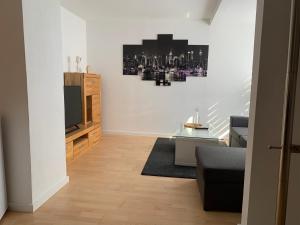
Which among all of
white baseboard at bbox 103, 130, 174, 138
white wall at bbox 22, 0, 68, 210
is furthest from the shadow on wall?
white wall at bbox 22, 0, 68, 210

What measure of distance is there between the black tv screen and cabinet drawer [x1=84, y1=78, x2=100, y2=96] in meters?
0.23

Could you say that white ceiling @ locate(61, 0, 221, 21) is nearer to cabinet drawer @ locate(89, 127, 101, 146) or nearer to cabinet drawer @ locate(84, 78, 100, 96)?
cabinet drawer @ locate(84, 78, 100, 96)

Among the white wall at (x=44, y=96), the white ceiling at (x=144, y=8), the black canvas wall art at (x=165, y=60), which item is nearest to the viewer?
the white wall at (x=44, y=96)

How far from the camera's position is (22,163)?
2191 mm

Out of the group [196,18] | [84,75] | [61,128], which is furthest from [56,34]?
[196,18]

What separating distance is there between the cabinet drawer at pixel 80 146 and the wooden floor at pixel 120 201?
33 cm

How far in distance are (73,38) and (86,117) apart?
1614mm

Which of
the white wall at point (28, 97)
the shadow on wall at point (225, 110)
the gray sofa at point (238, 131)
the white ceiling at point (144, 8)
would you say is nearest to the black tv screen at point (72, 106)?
the white wall at point (28, 97)

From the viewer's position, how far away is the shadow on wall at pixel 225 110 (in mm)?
5142

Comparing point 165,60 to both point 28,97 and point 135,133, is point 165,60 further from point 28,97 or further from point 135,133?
point 28,97

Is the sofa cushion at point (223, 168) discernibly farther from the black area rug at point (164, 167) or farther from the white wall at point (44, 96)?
the white wall at point (44, 96)

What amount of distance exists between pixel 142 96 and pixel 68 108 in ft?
6.47

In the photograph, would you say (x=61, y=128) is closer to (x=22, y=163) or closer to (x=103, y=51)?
(x=22, y=163)

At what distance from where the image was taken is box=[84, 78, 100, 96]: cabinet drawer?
4.38 metres
